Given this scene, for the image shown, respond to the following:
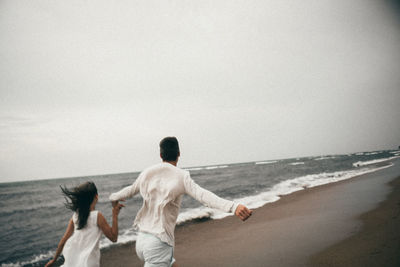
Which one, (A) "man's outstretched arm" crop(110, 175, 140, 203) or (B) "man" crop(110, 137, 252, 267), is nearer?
(B) "man" crop(110, 137, 252, 267)

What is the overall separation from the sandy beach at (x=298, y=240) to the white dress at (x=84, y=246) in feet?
9.37

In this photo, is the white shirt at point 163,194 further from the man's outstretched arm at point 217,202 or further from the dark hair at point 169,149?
the dark hair at point 169,149

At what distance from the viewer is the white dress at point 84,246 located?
88.3 inches

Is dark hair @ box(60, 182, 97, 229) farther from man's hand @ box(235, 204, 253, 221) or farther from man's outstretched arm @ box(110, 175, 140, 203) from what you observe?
man's hand @ box(235, 204, 253, 221)

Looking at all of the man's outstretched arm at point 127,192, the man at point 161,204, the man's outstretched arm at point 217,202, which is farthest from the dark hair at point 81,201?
the man's outstretched arm at point 217,202

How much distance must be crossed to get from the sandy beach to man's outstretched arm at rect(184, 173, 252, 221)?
2.88 meters

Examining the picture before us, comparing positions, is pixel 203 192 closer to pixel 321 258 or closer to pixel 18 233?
pixel 321 258

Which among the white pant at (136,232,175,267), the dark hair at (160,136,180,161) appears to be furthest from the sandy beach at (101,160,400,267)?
the dark hair at (160,136,180,161)

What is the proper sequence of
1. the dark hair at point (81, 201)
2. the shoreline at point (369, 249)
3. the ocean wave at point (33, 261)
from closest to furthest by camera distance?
the dark hair at point (81, 201) < the shoreline at point (369, 249) < the ocean wave at point (33, 261)

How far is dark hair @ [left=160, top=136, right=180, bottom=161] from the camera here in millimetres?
2223

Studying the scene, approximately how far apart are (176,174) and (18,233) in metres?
11.6

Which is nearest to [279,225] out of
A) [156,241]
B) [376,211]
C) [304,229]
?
[304,229]

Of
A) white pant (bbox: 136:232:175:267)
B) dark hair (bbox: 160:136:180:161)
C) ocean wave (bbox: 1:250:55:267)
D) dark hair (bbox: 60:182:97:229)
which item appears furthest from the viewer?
ocean wave (bbox: 1:250:55:267)

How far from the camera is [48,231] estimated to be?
9633mm
